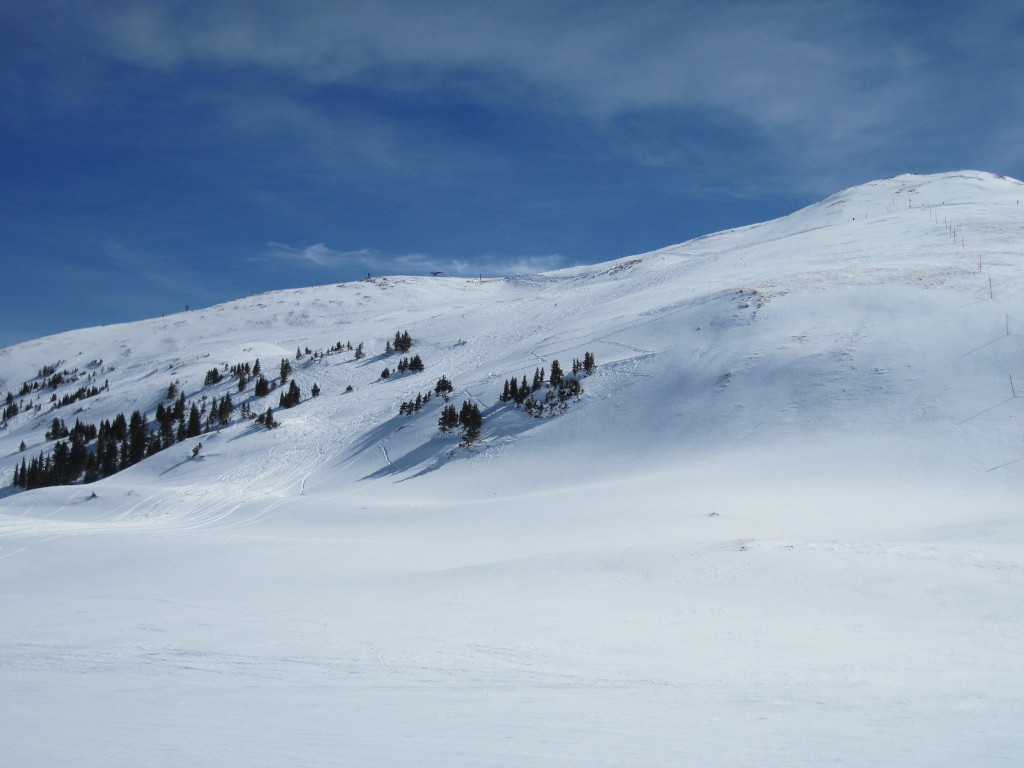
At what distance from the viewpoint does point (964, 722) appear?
4797 mm

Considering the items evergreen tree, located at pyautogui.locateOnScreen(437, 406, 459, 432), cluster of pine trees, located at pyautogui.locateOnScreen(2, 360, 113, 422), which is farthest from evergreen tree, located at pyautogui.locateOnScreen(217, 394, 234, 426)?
cluster of pine trees, located at pyautogui.locateOnScreen(2, 360, 113, 422)

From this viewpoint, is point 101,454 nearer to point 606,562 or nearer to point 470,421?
point 470,421

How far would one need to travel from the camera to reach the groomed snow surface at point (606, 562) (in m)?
5.09

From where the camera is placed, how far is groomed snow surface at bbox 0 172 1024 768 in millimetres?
5094

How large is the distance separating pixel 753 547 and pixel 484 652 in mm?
4911

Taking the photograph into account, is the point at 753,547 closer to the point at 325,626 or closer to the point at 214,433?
the point at 325,626

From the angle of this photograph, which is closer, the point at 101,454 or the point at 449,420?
the point at 449,420

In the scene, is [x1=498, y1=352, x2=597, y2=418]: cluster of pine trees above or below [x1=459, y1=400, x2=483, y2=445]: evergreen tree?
above

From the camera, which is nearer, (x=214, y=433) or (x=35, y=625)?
(x=35, y=625)

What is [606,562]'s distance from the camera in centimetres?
983

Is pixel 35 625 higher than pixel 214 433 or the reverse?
the reverse

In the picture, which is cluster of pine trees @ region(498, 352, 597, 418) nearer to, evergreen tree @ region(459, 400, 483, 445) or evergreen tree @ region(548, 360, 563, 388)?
evergreen tree @ region(548, 360, 563, 388)

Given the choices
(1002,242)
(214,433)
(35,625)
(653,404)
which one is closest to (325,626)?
(35,625)

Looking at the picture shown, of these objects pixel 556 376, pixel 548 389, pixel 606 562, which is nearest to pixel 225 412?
pixel 548 389
